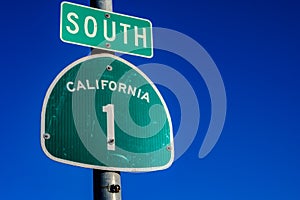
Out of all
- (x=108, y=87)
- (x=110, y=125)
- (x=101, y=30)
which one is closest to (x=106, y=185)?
(x=110, y=125)

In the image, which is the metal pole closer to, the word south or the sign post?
the sign post

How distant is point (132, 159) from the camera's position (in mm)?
2090

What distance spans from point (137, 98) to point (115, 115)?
17cm

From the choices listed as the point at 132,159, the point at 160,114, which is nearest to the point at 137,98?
the point at 160,114

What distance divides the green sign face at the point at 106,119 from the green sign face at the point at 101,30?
132 mm

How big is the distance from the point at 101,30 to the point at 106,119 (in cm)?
54

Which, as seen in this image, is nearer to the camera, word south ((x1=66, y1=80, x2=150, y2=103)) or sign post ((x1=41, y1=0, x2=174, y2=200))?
sign post ((x1=41, y1=0, x2=174, y2=200))

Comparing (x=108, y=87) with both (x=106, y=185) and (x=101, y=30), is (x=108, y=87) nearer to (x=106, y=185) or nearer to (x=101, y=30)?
(x=101, y=30)

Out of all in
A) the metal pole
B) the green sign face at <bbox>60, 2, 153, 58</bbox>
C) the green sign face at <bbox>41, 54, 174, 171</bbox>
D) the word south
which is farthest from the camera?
the green sign face at <bbox>60, 2, 153, 58</bbox>

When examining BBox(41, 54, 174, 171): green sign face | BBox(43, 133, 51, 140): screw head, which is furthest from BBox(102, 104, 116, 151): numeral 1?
BBox(43, 133, 51, 140): screw head

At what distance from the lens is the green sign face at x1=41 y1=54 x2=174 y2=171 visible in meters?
2.01

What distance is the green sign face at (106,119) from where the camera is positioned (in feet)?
6.59

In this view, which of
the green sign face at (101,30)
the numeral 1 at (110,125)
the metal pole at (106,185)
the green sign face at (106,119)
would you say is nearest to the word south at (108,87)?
Answer: the green sign face at (106,119)

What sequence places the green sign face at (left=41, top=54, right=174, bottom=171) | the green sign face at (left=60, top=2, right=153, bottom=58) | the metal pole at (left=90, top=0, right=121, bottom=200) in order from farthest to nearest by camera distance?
the green sign face at (left=60, top=2, right=153, bottom=58) → the green sign face at (left=41, top=54, right=174, bottom=171) → the metal pole at (left=90, top=0, right=121, bottom=200)
